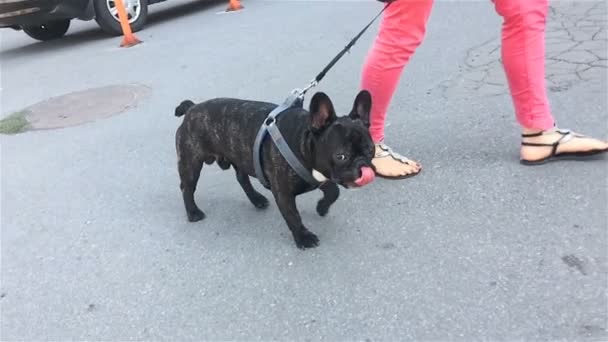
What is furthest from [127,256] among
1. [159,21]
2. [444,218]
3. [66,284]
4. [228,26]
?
[159,21]

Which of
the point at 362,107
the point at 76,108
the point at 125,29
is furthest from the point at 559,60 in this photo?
the point at 125,29

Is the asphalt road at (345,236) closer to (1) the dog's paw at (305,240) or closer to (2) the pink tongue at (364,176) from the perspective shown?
(1) the dog's paw at (305,240)

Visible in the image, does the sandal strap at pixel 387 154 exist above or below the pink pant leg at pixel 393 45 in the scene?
below

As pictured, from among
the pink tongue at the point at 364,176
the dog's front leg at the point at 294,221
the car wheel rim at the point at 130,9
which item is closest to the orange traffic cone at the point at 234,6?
the car wheel rim at the point at 130,9

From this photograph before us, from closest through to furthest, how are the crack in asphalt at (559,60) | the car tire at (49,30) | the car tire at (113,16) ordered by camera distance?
1. the crack in asphalt at (559,60)
2. the car tire at (113,16)
3. the car tire at (49,30)

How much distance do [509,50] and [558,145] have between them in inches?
23.0

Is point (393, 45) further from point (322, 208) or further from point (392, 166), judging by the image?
point (322, 208)

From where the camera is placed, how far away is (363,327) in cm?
238

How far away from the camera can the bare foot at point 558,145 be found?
3262 mm

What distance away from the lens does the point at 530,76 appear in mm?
3252

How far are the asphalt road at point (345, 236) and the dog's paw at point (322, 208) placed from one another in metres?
0.06

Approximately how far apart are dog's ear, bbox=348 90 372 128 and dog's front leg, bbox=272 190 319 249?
49cm

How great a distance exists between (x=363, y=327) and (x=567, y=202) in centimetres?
129

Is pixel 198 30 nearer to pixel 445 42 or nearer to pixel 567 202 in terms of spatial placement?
pixel 445 42
